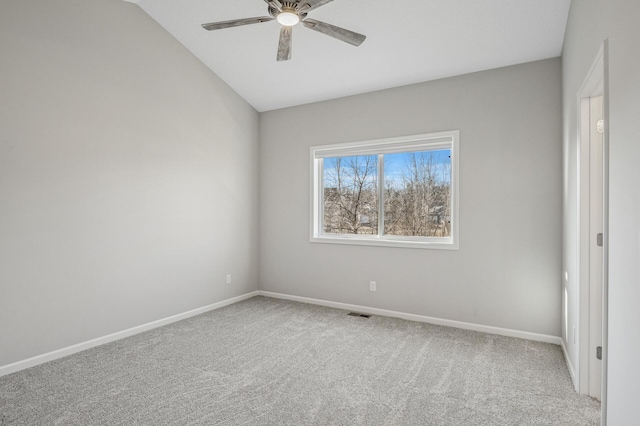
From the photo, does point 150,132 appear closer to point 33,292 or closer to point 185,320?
point 33,292

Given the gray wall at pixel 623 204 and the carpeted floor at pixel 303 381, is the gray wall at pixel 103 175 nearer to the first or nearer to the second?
the carpeted floor at pixel 303 381

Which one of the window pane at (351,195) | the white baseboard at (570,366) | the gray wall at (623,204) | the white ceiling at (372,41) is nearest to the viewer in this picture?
the gray wall at (623,204)

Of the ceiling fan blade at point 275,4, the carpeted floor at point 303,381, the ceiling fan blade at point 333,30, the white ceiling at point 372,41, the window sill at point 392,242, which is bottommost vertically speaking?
the carpeted floor at point 303,381

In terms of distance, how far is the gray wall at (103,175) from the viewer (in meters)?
2.72

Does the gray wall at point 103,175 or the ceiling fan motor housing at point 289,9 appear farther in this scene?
the gray wall at point 103,175

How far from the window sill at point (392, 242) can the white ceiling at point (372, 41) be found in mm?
1759

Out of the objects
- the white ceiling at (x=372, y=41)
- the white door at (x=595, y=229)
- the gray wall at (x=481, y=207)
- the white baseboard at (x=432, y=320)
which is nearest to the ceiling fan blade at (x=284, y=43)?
the white ceiling at (x=372, y=41)

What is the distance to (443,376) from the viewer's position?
2607mm

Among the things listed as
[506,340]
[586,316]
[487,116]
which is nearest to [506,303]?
[506,340]

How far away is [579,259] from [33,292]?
3986 millimetres

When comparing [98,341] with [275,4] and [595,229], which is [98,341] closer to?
[275,4]

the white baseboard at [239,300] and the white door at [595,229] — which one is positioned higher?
the white door at [595,229]

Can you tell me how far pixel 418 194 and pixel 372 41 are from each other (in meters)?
1.71

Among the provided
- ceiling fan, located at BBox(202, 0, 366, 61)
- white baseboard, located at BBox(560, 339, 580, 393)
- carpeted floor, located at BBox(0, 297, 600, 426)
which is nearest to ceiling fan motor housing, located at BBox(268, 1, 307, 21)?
ceiling fan, located at BBox(202, 0, 366, 61)
